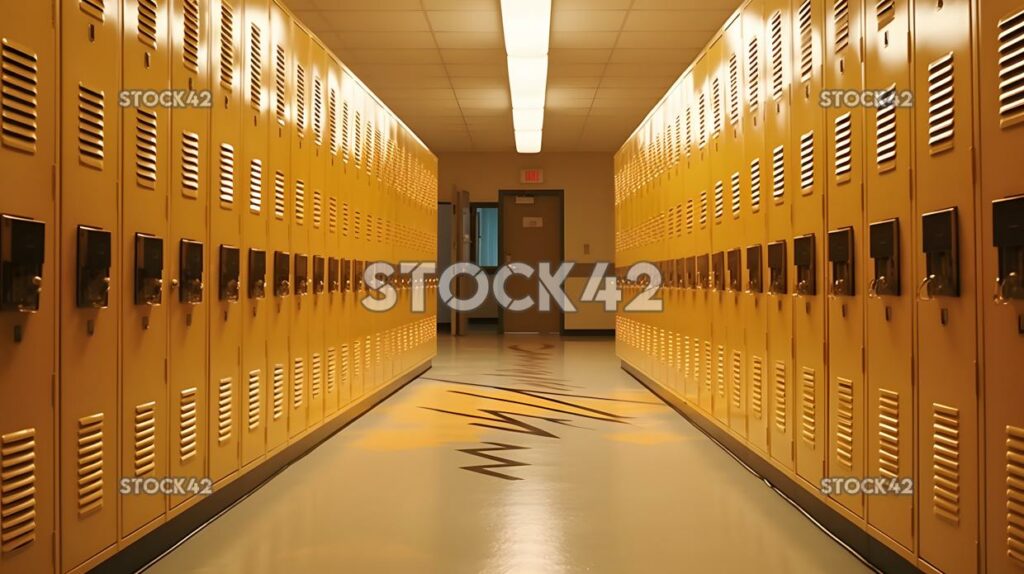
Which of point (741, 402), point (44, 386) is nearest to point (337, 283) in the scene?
point (741, 402)

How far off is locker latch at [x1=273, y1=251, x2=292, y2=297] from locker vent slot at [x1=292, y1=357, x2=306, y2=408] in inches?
16.0

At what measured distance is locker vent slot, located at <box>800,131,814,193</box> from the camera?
10.0 feet

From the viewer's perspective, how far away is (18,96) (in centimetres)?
188

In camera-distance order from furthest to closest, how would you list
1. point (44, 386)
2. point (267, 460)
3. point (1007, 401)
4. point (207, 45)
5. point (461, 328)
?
point (461, 328), point (267, 460), point (207, 45), point (44, 386), point (1007, 401)

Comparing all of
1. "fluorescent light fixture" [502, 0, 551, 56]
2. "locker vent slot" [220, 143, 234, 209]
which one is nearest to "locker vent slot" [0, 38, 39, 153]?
"locker vent slot" [220, 143, 234, 209]

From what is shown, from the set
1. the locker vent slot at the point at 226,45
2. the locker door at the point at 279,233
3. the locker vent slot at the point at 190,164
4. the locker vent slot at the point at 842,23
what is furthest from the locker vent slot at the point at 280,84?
the locker vent slot at the point at 842,23

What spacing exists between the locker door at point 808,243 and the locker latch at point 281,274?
2.29m

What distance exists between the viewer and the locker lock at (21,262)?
5.98 ft

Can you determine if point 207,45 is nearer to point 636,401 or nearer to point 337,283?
point 337,283

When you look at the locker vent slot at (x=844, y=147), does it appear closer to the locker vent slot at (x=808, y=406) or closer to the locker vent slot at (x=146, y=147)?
the locker vent slot at (x=808, y=406)

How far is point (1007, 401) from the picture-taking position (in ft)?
6.14

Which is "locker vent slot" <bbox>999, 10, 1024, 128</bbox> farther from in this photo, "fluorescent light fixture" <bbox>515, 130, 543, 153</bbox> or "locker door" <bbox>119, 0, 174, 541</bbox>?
"fluorescent light fixture" <bbox>515, 130, 543, 153</bbox>

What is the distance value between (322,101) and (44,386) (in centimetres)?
287

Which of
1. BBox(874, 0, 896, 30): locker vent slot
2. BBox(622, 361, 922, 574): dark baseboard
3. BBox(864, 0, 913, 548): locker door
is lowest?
BBox(622, 361, 922, 574): dark baseboard
